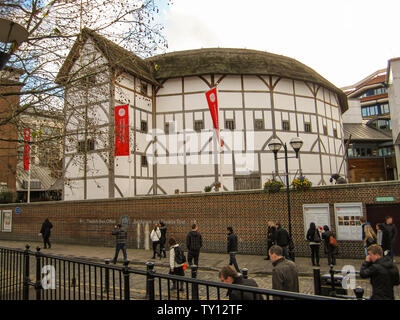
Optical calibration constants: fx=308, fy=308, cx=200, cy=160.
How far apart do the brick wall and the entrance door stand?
0.33m

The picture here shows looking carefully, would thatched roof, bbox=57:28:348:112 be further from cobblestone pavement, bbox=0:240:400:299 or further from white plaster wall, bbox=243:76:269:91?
cobblestone pavement, bbox=0:240:400:299

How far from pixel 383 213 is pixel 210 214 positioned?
7768 mm

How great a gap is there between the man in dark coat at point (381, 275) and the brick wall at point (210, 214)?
8.76m

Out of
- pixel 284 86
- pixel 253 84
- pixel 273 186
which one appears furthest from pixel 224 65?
pixel 273 186

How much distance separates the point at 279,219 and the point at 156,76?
16.5m

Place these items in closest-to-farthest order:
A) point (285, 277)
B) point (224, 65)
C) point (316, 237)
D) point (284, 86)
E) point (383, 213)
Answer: point (285, 277)
point (316, 237)
point (383, 213)
point (224, 65)
point (284, 86)

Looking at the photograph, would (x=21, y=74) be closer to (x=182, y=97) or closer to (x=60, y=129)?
(x=60, y=129)

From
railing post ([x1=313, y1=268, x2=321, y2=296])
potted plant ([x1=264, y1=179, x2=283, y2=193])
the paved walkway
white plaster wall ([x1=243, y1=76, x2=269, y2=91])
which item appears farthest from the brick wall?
white plaster wall ([x1=243, y1=76, x2=269, y2=91])

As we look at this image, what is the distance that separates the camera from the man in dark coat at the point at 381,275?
501cm

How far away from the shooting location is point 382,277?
5039 mm

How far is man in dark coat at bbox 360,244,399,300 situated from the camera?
5.01m

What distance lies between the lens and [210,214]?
1595 centimetres

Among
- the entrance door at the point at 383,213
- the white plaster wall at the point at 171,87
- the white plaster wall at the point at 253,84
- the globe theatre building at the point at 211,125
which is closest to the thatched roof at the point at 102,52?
the entrance door at the point at 383,213

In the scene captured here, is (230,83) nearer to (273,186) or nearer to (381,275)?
(273,186)
